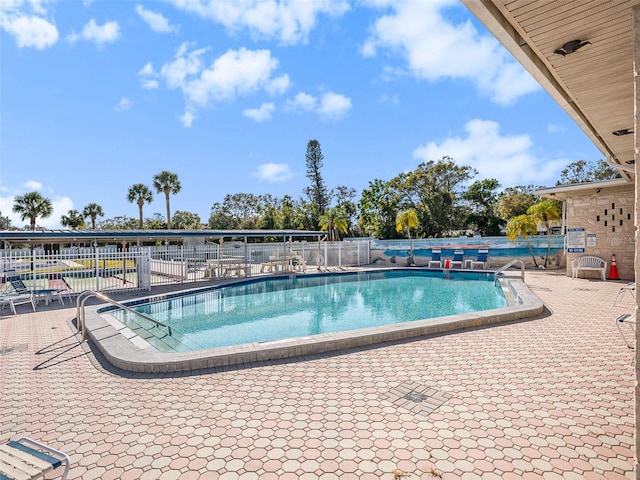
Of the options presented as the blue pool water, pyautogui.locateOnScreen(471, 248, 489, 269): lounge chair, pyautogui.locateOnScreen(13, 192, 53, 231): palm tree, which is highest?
pyautogui.locateOnScreen(13, 192, 53, 231): palm tree

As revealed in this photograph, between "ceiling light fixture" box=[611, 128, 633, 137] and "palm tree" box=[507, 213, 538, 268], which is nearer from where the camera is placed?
"ceiling light fixture" box=[611, 128, 633, 137]

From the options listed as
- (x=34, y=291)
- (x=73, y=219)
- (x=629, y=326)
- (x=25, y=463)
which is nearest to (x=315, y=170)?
(x=73, y=219)

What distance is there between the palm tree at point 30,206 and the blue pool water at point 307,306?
31.3 m

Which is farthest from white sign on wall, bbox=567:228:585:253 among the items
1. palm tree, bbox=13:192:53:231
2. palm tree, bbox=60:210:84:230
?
palm tree, bbox=60:210:84:230

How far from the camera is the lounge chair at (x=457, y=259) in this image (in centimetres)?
1866

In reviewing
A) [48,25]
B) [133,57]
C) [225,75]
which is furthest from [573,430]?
[133,57]

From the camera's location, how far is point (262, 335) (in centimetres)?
736

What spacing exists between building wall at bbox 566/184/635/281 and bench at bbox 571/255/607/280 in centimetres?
20

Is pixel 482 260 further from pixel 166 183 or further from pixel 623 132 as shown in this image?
pixel 166 183

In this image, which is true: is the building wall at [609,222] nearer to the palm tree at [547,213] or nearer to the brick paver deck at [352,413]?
the palm tree at [547,213]

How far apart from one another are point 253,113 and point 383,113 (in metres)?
9.77

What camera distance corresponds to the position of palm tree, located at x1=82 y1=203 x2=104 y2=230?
144ft

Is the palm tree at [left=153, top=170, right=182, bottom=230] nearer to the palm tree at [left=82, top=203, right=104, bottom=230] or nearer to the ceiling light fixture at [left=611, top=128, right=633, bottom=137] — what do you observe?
the palm tree at [left=82, top=203, right=104, bottom=230]

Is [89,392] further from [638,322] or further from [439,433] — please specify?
[638,322]
